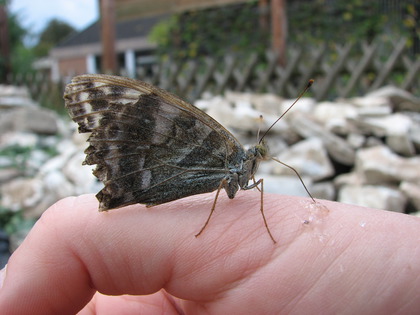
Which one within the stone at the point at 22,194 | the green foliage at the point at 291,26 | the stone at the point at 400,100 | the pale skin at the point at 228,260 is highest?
the green foliage at the point at 291,26

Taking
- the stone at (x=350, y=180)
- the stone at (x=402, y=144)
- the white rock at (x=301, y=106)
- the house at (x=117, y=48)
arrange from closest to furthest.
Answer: the stone at (x=350, y=180), the stone at (x=402, y=144), the white rock at (x=301, y=106), the house at (x=117, y=48)

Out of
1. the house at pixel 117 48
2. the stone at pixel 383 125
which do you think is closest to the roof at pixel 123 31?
the house at pixel 117 48

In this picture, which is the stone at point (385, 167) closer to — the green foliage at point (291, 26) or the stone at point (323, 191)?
the stone at point (323, 191)

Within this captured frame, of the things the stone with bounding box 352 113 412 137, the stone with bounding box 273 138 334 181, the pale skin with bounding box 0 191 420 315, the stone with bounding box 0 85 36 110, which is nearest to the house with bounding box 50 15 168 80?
the stone with bounding box 0 85 36 110

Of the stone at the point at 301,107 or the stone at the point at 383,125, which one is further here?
the stone at the point at 301,107

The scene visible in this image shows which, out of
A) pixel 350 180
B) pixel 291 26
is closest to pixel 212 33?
pixel 291 26

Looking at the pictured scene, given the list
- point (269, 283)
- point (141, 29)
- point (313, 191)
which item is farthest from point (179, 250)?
point (141, 29)

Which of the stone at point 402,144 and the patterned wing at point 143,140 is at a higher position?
the patterned wing at point 143,140

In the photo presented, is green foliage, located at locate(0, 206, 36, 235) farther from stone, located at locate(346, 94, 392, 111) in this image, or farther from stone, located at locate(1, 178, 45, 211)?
stone, located at locate(346, 94, 392, 111)
